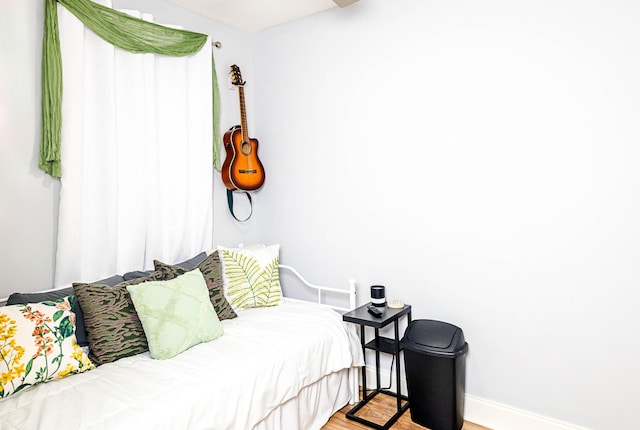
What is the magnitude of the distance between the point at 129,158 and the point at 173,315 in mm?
1037

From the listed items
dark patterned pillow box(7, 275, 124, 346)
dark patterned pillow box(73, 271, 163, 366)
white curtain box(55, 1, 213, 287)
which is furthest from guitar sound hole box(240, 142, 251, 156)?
dark patterned pillow box(7, 275, 124, 346)

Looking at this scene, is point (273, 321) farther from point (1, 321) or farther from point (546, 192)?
point (546, 192)

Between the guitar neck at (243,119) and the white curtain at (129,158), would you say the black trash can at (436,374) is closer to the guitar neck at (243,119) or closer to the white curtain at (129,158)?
the white curtain at (129,158)

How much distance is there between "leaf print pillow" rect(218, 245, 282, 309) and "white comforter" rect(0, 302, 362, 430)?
206mm

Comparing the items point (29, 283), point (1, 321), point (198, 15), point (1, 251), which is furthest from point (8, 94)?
point (198, 15)

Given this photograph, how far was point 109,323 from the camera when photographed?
193cm

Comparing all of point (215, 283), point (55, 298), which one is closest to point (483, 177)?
point (215, 283)

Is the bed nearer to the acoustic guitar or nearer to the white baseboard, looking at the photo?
the white baseboard

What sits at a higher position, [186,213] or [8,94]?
[8,94]

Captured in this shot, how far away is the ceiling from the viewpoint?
107 inches

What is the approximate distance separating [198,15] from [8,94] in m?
1.37

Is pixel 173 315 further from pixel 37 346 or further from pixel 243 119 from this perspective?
pixel 243 119

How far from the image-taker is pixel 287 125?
3080mm

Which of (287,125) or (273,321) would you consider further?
(287,125)
